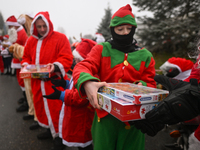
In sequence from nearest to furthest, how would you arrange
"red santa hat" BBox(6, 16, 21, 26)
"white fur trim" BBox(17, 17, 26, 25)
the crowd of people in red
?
1. the crowd of people in red
2. "white fur trim" BBox(17, 17, 26, 25)
3. "red santa hat" BBox(6, 16, 21, 26)

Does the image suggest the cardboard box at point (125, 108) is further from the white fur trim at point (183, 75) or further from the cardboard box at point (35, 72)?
the white fur trim at point (183, 75)

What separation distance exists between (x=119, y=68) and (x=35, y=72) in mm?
1266

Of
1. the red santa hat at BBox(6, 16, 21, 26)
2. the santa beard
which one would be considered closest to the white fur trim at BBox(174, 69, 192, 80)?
the santa beard

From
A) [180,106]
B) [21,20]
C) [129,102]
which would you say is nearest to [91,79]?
[129,102]

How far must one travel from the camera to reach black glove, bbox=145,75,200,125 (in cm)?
75

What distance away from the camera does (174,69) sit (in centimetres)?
276

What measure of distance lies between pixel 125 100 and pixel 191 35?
7304 millimetres

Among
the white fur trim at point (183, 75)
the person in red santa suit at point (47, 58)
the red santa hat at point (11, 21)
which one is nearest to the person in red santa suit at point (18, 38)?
the red santa hat at point (11, 21)

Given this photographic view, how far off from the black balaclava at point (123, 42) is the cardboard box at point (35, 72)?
1.15 m

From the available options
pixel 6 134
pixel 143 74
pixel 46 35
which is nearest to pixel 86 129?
pixel 143 74

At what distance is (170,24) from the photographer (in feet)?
21.5

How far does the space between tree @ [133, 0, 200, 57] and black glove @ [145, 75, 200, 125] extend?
651 centimetres

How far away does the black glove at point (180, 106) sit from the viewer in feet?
2.46

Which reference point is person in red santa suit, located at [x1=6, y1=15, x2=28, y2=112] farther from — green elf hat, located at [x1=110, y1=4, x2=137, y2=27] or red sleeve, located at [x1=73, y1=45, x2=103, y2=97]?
green elf hat, located at [x1=110, y1=4, x2=137, y2=27]
